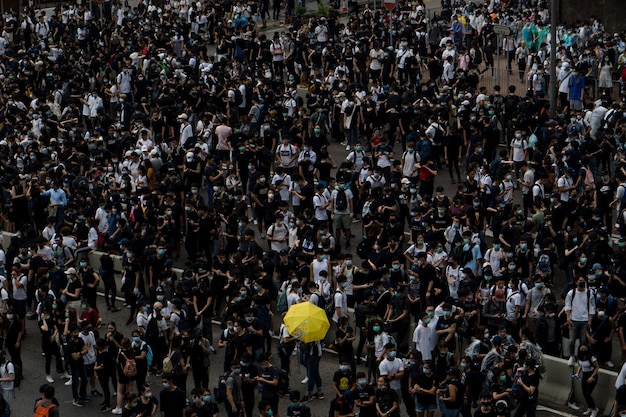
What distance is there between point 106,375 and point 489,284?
20.1ft

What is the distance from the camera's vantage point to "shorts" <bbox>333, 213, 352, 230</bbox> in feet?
80.4

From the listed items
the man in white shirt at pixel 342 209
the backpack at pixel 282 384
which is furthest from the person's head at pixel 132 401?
the man in white shirt at pixel 342 209

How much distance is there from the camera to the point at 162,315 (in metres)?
20.5

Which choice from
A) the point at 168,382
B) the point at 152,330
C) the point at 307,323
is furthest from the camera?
the point at 152,330

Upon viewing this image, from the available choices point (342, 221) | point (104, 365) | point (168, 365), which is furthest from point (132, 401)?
point (342, 221)

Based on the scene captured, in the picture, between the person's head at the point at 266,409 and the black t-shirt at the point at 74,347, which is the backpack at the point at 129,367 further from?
the person's head at the point at 266,409

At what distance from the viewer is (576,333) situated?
19.9m

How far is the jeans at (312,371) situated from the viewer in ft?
65.0

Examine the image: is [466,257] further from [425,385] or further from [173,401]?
[173,401]

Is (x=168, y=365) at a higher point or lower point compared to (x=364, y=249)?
lower

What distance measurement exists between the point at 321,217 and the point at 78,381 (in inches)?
236

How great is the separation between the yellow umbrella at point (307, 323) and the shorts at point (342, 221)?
16.5 ft

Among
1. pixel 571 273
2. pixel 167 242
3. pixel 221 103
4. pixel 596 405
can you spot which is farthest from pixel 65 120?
pixel 596 405

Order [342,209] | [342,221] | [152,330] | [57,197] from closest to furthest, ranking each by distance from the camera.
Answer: [152,330] < [342,209] < [342,221] < [57,197]
